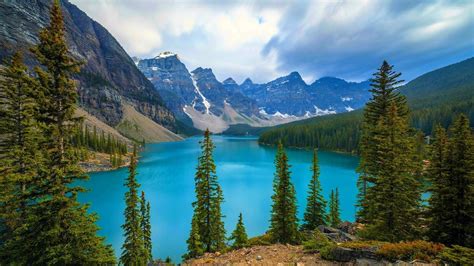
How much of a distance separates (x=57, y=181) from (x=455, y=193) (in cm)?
1905

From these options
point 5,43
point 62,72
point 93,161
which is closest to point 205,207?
point 62,72

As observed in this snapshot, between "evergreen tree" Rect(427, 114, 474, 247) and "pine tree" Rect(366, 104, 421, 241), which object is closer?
"evergreen tree" Rect(427, 114, 474, 247)

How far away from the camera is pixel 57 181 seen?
1052cm

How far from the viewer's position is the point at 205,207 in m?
23.6

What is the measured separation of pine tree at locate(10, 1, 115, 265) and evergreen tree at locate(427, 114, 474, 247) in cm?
1679

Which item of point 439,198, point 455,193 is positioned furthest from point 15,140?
point 455,193

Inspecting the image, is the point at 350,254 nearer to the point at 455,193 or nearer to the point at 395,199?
the point at 395,199

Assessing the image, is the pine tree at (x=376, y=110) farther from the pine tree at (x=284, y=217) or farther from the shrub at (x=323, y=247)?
the shrub at (x=323, y=247)

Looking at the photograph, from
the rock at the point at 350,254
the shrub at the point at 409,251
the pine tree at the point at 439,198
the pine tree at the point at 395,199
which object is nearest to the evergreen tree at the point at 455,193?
the pine tree at the point at 439,198

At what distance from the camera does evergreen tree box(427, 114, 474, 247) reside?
11523 millimetres

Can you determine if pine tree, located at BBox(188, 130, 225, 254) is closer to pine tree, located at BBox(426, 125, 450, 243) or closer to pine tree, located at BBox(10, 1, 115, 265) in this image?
pine tree, located at BBox(10, 1, 115, 265)

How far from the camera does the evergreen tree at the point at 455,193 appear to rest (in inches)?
454

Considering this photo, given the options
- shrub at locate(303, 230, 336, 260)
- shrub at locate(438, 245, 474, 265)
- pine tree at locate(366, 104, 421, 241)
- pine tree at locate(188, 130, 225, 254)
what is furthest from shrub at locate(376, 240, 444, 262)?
pine tree at locate(188, 130, 225, 254)

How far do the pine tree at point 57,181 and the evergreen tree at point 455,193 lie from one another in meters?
16.8
